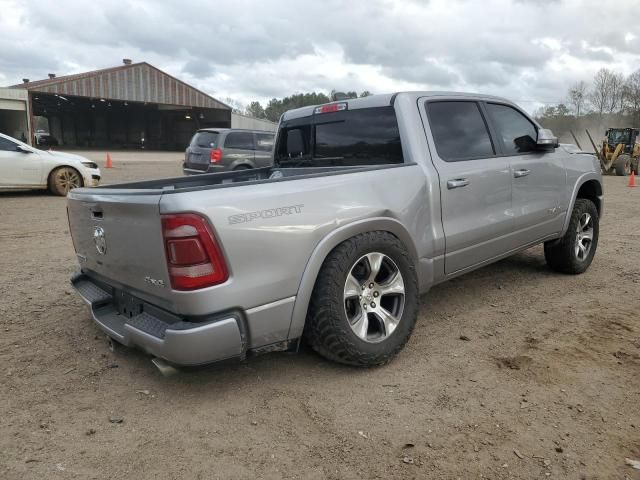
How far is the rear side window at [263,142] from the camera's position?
13.4 meters

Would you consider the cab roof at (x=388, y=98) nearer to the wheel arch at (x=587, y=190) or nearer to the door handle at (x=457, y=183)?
the door handle at (x=457, y=183)

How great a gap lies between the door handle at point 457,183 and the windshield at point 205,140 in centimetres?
969

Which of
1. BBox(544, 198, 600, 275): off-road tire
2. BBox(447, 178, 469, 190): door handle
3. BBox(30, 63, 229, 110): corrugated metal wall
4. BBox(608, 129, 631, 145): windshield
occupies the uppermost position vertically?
BBox(30, 63, 229, 110): corrugated metal wall

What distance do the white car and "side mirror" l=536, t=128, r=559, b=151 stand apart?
9.25 metres

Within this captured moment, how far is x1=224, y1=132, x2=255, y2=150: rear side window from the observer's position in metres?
12.8

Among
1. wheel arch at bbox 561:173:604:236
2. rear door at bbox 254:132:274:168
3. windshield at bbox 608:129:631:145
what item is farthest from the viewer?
windshield at bbox 608:129:631:145

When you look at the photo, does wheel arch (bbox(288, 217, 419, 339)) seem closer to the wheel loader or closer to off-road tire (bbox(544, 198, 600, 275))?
off-road tire (bbox(544, 198, 600, 275))

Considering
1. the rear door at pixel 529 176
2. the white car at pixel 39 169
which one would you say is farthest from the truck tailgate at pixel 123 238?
the white car at pixel 39 169

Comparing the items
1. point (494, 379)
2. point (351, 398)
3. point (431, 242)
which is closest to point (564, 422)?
point (494, 379)

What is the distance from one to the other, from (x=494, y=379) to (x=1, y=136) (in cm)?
1137

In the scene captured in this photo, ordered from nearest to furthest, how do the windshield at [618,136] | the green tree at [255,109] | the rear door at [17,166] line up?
the rear door at [17,166] < the windshield at [618,136] < the green tree at [255,109]

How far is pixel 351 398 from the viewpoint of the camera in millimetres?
2881

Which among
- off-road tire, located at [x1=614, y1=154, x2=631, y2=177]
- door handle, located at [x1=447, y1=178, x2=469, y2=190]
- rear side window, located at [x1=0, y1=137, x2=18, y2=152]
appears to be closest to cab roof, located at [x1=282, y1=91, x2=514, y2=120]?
door handle, located at [x1=447, y1=178, x2=469, y2=190]

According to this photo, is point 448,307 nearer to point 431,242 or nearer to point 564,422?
point 431,242
